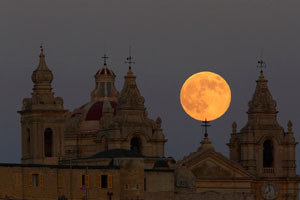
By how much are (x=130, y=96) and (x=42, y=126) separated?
1206 cm

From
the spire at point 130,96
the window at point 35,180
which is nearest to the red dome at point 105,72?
the spire at point 130,96

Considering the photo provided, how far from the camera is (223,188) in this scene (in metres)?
148

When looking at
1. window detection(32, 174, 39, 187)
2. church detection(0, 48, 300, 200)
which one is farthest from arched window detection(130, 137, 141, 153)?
window detection(32, 174, 39, 187)

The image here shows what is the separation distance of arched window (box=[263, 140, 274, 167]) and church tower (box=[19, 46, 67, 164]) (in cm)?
2169

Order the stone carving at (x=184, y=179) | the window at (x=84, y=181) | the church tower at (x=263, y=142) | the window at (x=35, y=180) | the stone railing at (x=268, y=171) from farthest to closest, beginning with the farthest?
the stone railing at (x=268, y=171), the church tower at (x=263, y=142), the stone carving at (x=184, y=179), the window at (x=84, y=181), the window at (x=35, y=180)

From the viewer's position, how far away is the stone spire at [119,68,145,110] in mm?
148750

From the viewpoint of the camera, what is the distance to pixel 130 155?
132 meters

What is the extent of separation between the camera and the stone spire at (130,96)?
148750 millimetres

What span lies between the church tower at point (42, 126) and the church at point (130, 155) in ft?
0.27

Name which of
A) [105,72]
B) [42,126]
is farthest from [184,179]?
[105,72]

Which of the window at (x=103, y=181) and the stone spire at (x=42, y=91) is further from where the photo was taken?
the stone spire at (x=42, y=91)

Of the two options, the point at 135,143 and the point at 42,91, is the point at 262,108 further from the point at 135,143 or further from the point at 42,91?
the point at 42,91

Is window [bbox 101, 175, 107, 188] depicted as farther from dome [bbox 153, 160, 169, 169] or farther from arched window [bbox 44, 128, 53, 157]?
arched window [bbox 44, 128, 53, 157]

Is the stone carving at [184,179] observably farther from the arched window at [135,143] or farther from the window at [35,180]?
the window at [35,180]
